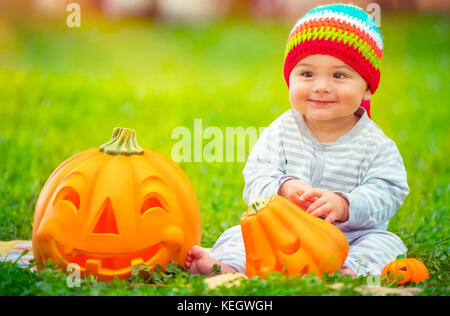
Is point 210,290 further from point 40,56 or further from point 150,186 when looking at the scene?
point 40,56

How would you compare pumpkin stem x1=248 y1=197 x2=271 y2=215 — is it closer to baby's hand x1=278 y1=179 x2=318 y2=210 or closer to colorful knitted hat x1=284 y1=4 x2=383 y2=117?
baby's hand x1=278 y1=179 x2=318 y2=210

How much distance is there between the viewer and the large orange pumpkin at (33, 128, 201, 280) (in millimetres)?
2760

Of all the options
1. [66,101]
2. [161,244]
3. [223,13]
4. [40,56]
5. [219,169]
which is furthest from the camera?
[223,13]

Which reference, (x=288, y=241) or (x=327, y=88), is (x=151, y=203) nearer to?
(x=288, y=241)

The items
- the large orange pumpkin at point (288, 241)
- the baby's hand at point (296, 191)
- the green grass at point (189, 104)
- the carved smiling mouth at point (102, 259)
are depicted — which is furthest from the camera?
the green grass at point (189, 104)

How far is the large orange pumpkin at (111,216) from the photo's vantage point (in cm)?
276

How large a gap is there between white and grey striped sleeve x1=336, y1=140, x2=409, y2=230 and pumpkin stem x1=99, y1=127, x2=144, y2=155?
969 mm

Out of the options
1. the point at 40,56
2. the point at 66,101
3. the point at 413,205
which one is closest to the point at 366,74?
the point at 413,205

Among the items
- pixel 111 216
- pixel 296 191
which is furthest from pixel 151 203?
pixel 296 191

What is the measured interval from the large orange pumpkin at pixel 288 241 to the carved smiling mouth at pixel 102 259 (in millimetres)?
479

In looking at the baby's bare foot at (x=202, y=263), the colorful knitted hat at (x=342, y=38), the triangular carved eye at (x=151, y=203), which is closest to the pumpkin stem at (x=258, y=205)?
the baby's bare foot at (x=202, y=263)

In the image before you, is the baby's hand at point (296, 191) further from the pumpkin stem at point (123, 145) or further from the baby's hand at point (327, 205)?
the pumpkin stem at point (123, 145)

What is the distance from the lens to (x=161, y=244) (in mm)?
2859
